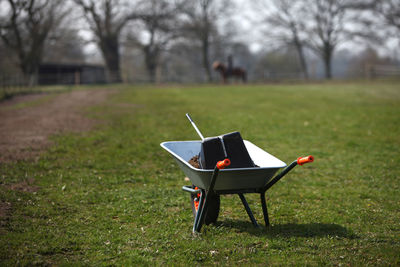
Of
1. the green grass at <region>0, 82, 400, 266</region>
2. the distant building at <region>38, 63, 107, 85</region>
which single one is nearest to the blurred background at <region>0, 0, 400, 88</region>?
the distant building at <region>38, 63, 107, 85</region>

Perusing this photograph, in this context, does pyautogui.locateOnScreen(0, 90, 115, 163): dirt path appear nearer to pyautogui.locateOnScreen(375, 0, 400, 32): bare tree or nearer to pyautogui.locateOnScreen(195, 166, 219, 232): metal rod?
pyautogui.locateOnScreen(195, 166, 219, 232): metal rod

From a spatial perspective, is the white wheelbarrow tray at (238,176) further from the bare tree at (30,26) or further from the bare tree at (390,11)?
the bare tree at (390,11)

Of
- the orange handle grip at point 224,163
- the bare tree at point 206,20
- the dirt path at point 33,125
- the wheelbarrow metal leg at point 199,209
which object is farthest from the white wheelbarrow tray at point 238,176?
the bare tree at point 206,20

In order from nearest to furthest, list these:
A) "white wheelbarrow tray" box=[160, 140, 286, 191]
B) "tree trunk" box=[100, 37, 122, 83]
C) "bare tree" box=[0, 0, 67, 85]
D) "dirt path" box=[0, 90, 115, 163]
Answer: "white wheelbarrow tray" box=[160, 140, 286, 191]
"dirt path" box=[0, 90, 115, 163]
"bare tree" box=[0, 0, 67, 85]
"tree trunk" box=[100, 37, 122, 83]

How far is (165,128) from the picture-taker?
11172mm

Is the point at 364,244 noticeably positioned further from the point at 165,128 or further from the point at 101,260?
the point at 165,128

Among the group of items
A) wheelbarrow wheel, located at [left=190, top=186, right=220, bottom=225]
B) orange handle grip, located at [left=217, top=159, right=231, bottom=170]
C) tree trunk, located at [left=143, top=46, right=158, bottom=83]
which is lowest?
wheelbarrow wheel, located at [left=190, top=186, right=220, bottom=225]

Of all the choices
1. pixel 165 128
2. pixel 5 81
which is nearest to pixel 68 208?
pixel 165 128

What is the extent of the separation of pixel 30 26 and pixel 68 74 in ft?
18.1

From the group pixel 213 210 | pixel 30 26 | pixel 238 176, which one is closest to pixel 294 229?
pixel 213 210

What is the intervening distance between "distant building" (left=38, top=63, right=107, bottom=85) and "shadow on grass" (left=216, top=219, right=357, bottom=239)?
106 ft

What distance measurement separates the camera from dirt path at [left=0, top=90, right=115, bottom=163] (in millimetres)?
7974

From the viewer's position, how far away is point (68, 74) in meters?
37.6

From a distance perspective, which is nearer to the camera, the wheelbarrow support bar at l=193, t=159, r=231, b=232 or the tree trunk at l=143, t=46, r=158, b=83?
the wheelbarrow support bar at l=193, t=159, r=231, b=232
